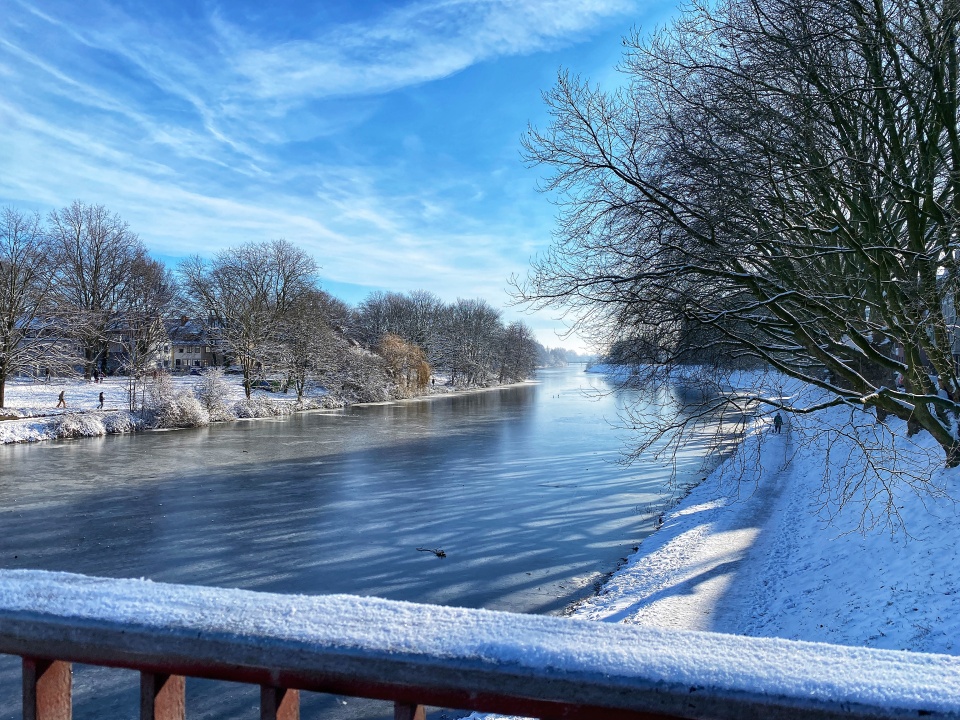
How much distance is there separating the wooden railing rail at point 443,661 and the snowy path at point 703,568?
526 centimetres

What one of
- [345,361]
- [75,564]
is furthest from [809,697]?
[345,361]

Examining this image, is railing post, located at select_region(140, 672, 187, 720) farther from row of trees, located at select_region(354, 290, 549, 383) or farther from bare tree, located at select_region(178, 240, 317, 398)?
row of trees, located at select_region(354, 290, 549, 383)

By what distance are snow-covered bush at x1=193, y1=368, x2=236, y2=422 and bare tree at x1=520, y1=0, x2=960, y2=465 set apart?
27.4 m

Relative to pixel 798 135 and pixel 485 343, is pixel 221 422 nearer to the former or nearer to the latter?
pixel 798 135

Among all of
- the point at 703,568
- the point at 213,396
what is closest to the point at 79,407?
the point at 213,396

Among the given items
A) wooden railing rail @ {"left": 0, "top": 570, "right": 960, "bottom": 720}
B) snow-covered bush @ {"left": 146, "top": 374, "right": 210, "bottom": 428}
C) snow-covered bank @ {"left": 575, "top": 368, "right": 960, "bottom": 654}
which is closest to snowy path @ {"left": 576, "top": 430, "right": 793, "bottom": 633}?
snow-covered bank @ {"left": 575, "top": 368, "right": 960, "bottom": 654}

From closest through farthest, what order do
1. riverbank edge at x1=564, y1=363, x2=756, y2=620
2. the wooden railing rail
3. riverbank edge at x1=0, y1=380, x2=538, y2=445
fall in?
the wooden railing rail
riverbank edge at x1=564, y1=363, x2=756, y2=620
riverbank edge at x1=0, y1=380, x2=538, y2=445

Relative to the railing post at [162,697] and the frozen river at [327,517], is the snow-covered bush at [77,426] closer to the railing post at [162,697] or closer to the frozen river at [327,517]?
the frozen river at [327,517]

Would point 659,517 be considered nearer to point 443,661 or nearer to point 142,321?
point 443,661

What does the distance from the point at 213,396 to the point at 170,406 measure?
10.2ft

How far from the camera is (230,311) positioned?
42500 mm

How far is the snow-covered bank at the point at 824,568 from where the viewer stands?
640cm

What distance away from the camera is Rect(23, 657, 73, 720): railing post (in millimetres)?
1100

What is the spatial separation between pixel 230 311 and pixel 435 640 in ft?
148
